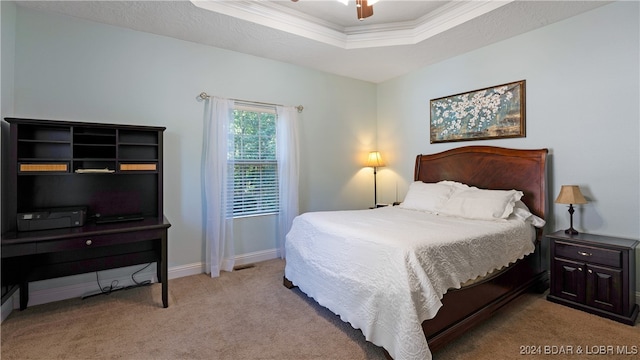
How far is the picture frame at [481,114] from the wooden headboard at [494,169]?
0.20 meters

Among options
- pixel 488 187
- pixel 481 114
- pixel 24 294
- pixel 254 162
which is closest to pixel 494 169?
pixel 488 187

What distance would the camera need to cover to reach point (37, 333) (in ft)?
6.76

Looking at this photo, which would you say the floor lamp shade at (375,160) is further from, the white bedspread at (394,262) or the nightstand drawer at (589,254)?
the nightstand drawer at (589,254)

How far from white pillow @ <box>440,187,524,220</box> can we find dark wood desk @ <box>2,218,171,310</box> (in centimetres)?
271

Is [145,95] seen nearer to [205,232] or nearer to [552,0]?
[205,232]

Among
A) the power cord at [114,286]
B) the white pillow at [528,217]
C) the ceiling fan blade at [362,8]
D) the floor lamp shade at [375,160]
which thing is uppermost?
the ceiling fan blade at [362,8]

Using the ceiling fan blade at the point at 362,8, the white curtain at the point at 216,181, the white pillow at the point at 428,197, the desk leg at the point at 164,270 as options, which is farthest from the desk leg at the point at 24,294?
the white pillow at the point at 428,197

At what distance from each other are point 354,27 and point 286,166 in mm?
1832

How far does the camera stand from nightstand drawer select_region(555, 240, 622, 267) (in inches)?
87.0

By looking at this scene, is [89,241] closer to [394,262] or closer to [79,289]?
[79,289]

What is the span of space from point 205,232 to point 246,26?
7.41 feet

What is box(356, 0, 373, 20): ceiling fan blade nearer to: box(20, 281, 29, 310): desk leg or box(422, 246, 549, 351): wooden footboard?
box(422, 246, 549, 351): wooden footboard

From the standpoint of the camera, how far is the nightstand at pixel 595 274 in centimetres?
217

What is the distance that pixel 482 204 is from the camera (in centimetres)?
277
